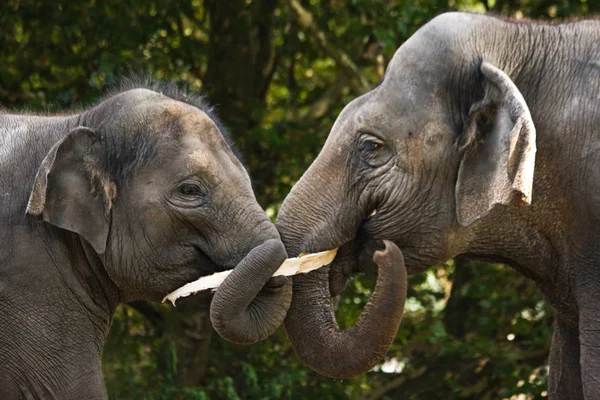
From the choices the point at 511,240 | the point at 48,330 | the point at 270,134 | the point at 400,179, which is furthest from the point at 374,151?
the point at 270,134

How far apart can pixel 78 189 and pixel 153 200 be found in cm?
30

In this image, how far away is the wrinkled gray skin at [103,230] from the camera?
5.49 metres

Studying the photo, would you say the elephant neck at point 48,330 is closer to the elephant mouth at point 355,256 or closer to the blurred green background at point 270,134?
the elephant mouth at point 355,256

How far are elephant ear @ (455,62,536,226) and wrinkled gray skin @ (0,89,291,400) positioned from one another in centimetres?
77

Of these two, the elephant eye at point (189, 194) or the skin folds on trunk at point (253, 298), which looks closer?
the skin folds on trunk at point (253, 298)

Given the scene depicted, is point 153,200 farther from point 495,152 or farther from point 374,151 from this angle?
point 495,152

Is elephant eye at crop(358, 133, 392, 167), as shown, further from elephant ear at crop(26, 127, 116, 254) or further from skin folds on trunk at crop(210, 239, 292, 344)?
elephant ear at crop(26, 127, 116, 254)

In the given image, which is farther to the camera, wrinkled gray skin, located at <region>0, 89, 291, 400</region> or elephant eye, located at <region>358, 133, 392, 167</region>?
elephant eye, located at <region>358, 133, 392, 167</region>

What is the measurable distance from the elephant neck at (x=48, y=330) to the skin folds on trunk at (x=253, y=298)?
1.95 feet

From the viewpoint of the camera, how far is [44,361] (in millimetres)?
5512

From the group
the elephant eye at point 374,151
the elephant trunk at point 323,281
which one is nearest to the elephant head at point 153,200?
the elephant trunk at point 323,281

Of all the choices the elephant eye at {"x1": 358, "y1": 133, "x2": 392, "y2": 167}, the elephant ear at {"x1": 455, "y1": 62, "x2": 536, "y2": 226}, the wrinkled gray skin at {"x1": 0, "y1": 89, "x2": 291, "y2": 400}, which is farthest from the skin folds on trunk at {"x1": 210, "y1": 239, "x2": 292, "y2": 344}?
the elephant ear at {"x1": 455, "y1": 62, "x2": 536, "y2": 226}

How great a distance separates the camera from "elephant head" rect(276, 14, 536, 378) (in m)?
5.46

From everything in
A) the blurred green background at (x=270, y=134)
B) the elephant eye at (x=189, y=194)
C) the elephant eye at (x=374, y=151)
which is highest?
the elephant eye at (x=374, y=151)
